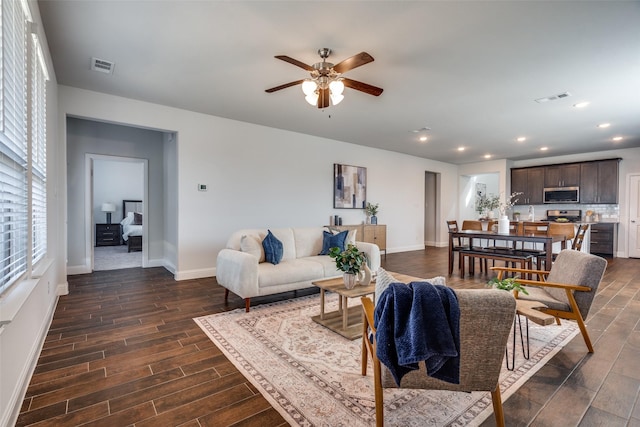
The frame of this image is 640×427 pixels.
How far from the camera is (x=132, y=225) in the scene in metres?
8.15

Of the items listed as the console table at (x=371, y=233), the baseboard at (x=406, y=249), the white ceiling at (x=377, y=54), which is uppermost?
the white ceiling at (x=377, y=54)

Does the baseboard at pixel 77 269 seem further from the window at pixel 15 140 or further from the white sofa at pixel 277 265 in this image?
the window at pixel 15 140

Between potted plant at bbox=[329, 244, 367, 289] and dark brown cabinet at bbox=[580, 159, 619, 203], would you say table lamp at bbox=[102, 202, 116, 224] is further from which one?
dark brown cabinet at bbox=[580, 159, 619, 203]

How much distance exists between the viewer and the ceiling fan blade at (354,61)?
248 centimetres

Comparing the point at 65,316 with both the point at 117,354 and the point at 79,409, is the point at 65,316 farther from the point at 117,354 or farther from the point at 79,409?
the point at 79,409

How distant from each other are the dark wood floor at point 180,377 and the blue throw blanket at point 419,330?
693 millimetres

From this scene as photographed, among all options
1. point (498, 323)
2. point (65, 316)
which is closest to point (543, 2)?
point (498, 323)

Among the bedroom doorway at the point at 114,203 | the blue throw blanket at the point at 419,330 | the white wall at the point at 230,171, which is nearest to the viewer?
the blue throw blanket at the point at 419,330

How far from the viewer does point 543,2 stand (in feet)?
7.41

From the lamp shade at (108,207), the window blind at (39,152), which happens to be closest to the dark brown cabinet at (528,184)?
the window blind at (39,152)

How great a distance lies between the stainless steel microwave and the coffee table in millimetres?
7799

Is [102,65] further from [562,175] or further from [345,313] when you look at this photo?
[562,175]

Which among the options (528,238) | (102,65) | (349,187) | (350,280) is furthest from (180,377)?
(349,187)

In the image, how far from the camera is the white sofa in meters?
3.30
